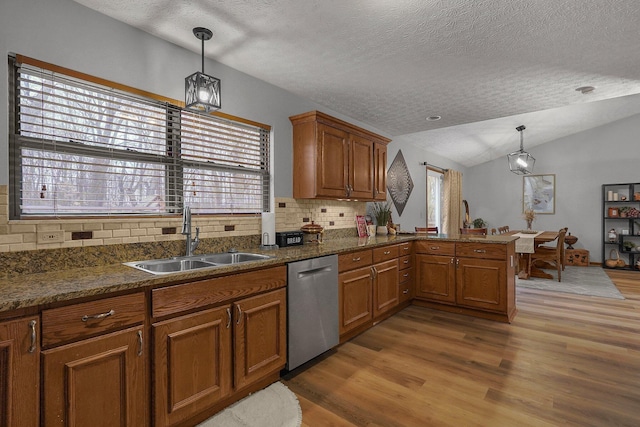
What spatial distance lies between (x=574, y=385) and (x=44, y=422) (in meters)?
3.01

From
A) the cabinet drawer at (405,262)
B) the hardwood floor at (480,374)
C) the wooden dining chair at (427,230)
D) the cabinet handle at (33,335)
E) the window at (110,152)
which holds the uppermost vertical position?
the window at (110,152)

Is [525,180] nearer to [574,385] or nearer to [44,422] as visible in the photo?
[574,385]

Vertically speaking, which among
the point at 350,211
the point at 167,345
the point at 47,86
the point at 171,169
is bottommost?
the point at 167,345

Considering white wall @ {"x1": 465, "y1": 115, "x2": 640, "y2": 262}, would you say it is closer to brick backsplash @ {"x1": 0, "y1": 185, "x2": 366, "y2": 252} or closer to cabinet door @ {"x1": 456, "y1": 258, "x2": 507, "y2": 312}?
cabinet door @ {"x1": 456, "y1": 258, "x2": 507, "y2": 312}

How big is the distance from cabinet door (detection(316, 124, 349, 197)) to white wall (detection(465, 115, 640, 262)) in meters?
6.53

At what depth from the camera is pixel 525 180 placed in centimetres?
810

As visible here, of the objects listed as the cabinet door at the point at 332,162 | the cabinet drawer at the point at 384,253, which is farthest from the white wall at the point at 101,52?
the cabinet drawer at the point at 384,253

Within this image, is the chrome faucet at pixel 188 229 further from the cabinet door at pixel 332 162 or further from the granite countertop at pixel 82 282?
the cabinet door at pixel 332 162

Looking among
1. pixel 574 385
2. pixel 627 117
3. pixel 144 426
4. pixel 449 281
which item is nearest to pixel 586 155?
pixel 627 117

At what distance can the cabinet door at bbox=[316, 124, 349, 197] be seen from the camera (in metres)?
3.27

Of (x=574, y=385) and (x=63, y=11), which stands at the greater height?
(x=63, y=11)

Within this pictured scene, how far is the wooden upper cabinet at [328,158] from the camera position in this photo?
324 cm

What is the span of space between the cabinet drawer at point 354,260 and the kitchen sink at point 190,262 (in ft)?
2.46

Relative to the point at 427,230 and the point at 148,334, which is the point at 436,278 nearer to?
the point at 427,230
